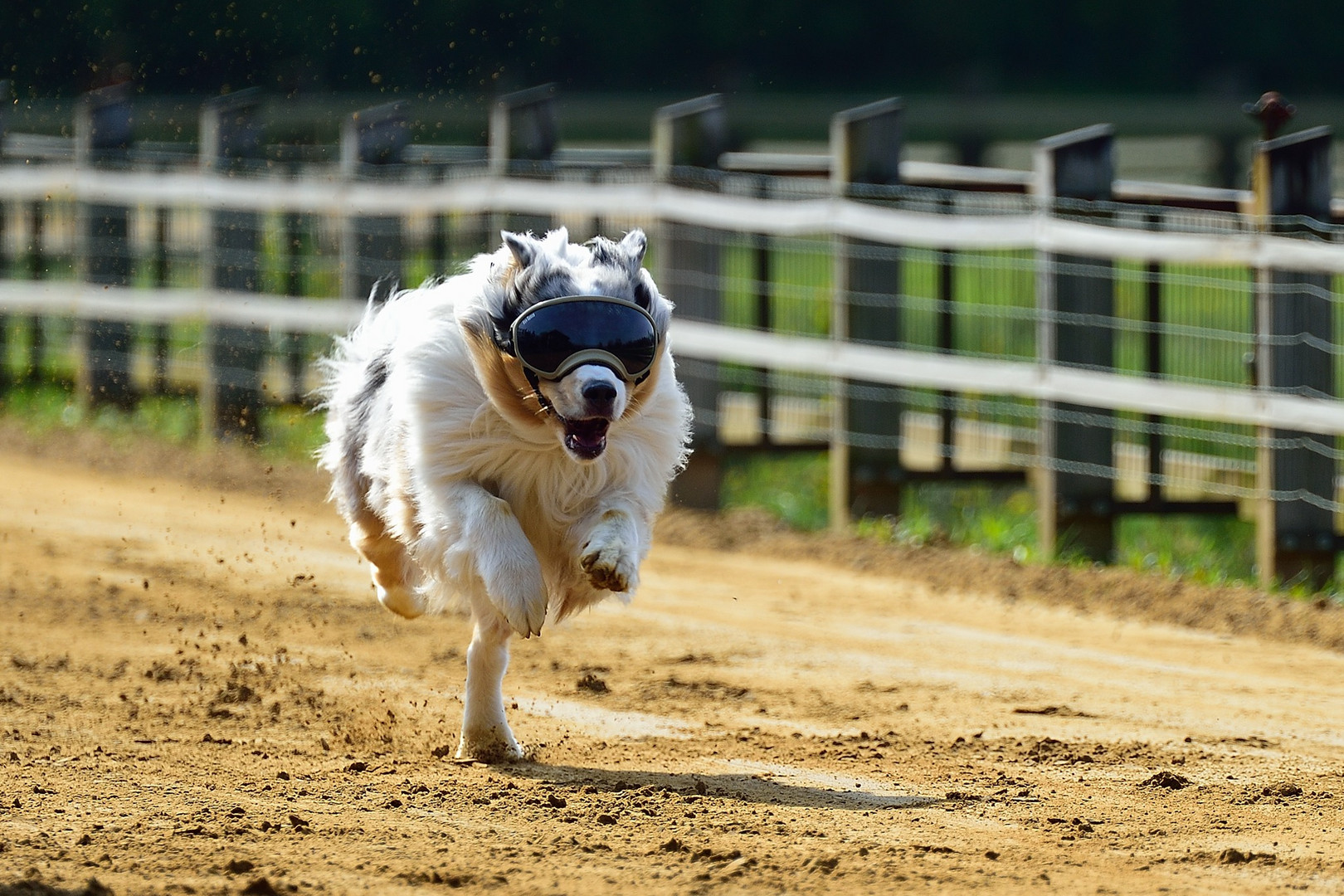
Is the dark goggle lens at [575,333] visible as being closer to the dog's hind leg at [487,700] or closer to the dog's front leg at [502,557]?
the dog's front leg at [502,557]

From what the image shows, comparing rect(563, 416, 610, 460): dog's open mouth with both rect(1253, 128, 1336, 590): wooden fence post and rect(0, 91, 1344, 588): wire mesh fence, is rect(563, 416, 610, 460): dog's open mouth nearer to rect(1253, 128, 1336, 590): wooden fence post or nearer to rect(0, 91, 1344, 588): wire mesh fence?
rect(0, 91, 1344, 588): wire mesh fence

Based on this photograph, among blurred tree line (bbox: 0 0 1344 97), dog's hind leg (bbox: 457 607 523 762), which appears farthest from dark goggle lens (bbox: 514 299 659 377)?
blurred tree line (bbox: 0 0 1344 97)

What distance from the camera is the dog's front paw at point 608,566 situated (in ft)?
17.2

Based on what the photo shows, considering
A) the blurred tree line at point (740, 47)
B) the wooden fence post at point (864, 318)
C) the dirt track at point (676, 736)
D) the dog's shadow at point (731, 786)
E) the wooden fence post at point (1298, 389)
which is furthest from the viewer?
the blurred tree line at point (740, 47)

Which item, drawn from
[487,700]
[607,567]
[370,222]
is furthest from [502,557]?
[370,222]

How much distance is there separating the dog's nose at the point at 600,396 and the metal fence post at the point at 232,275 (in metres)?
7.96

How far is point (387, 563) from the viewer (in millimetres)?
6520

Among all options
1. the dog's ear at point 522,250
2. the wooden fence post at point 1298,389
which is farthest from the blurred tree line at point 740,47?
the dog's ear at point 522,250

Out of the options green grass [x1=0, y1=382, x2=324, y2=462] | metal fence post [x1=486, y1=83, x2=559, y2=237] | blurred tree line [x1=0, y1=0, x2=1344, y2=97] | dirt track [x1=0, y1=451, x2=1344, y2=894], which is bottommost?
dirt track [x1=0, y1=451, x2=1344, y2=894]

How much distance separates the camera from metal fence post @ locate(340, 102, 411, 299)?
12.6 meters

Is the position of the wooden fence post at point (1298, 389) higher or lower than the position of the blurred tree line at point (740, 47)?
lower

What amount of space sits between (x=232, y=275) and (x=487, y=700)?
840 cm

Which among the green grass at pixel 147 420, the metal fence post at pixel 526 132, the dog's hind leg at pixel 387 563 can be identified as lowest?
the green grass at pixel 147 420

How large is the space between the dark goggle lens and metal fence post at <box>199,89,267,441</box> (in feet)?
25.7
